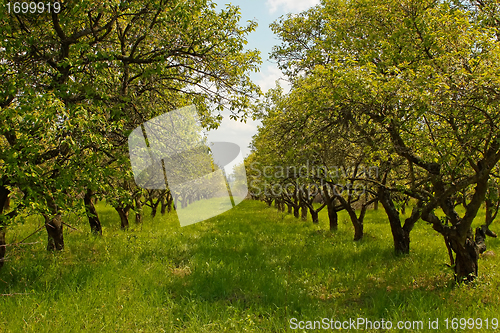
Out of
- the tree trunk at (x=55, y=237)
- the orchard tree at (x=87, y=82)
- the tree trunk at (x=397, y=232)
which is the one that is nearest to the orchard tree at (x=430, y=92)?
the tree trunk at (x=397, y=232)

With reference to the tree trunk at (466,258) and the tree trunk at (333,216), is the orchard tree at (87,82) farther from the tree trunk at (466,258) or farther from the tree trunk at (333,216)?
the tree trunk at (333,216)

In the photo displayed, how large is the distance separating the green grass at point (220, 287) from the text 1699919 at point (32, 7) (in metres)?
5.70

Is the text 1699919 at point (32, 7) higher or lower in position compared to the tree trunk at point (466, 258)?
higher

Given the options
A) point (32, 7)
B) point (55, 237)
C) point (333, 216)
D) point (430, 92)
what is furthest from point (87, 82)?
point (333, 216)

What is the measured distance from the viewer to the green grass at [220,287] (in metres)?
5.65

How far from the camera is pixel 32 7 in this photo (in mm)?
6719

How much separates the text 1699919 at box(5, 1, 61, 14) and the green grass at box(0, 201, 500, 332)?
570 centimetres

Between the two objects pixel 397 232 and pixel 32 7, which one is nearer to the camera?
pixel 32 7

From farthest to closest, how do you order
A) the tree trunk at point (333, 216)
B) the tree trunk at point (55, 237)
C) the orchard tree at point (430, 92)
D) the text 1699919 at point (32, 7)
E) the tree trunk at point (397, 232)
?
the tree trunk at point (333, 216)
the tree trunk at point (397, 232)
the tree trunk at point (55, 237)
the text 1699919 at point (32, 7)
the orchard tree at point (430, 92)

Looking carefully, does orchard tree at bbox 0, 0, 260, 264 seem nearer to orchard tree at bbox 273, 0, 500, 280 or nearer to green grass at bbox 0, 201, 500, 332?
green grass at bbox 0, 201, 500, 332

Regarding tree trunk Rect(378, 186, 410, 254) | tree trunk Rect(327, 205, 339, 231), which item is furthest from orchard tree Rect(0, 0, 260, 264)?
tree trunk Rect(327, 205, 339, 231)

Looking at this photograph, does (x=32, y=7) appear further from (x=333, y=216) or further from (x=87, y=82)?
(x=333, y=216)

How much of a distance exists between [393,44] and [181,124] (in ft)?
22.3

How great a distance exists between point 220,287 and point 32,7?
26.6 feet
